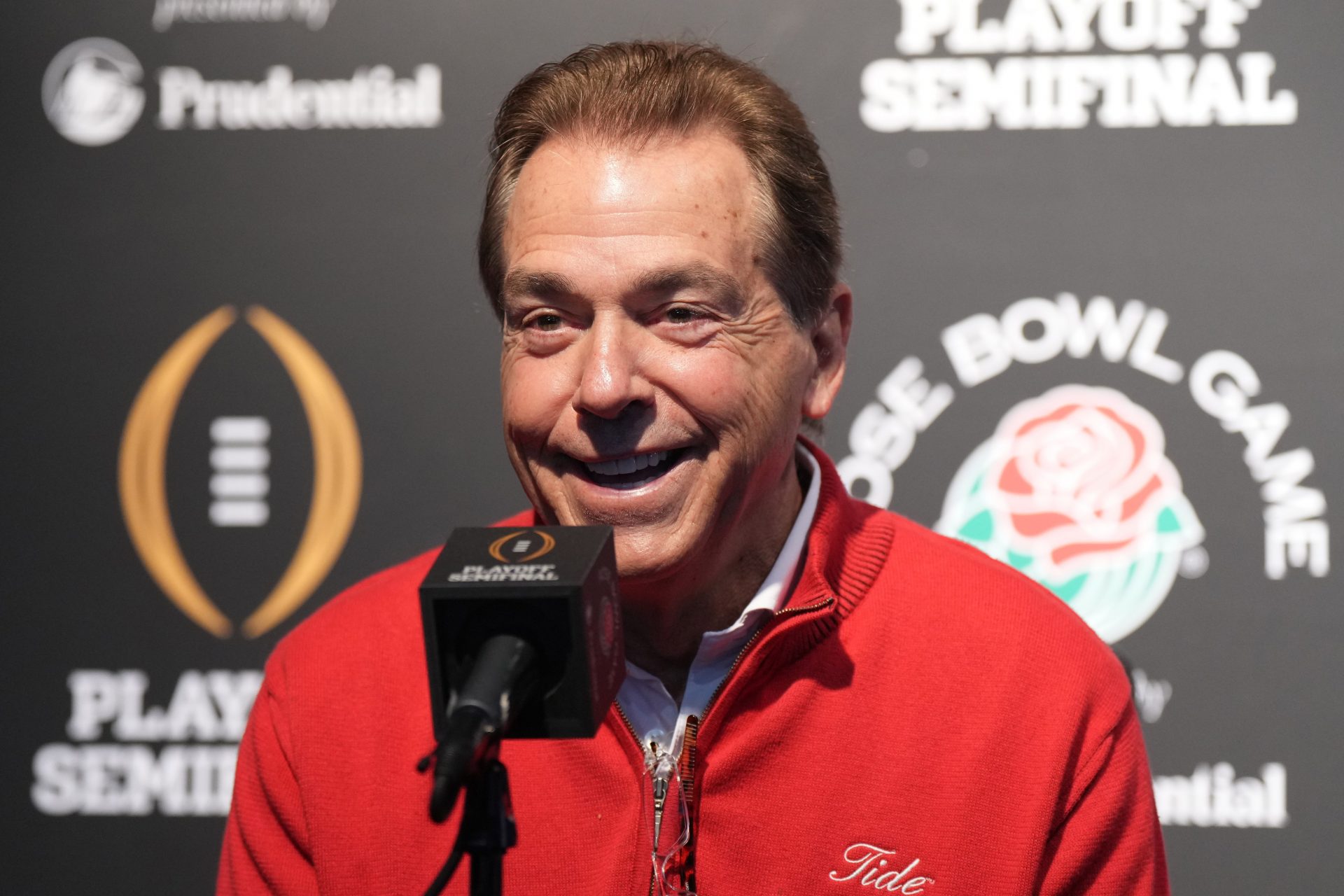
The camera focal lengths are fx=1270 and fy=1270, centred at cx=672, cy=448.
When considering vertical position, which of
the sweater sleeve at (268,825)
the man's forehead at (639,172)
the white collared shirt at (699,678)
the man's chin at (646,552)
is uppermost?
the man's forehead at (639,172)

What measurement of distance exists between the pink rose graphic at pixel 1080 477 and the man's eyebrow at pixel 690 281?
0.87m

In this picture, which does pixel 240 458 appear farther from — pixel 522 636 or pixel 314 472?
pixel 522 636

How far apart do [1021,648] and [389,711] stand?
2.57 ft

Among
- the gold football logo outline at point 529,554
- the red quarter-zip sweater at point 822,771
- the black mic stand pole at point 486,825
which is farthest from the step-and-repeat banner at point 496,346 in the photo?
the black mic stand pole at point 486,825

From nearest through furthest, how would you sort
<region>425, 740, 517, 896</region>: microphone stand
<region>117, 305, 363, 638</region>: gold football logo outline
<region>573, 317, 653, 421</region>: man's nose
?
<region>425, 740, 517, 896</region>: microphone stand, <region>573, 317, 653, 421</region>: man's nose, <region>117, 305, 363, 638</region>: gold football logo outline

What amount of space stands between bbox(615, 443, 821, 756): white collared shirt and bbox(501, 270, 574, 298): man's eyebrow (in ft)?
1.44

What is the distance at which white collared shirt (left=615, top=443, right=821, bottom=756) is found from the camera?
4.99 ft

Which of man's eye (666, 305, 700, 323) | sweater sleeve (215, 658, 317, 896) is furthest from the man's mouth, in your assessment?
sweater sleeve (215, 658, 317, 896)

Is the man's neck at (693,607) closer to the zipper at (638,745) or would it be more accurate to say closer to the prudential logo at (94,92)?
the zipper at (638,745)

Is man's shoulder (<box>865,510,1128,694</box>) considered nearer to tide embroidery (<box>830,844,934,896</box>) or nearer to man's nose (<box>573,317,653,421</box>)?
tide embroidery (<box>830,844,934,896</box>)

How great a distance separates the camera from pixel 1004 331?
2139mm

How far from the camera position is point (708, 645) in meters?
1.52

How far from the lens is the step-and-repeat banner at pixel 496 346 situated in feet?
6.86

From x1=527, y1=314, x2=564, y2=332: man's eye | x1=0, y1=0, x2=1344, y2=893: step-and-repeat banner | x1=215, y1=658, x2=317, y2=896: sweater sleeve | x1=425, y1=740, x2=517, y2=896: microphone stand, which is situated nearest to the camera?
x1=425, y1=740, x2=517, y2=896: microphone stand
